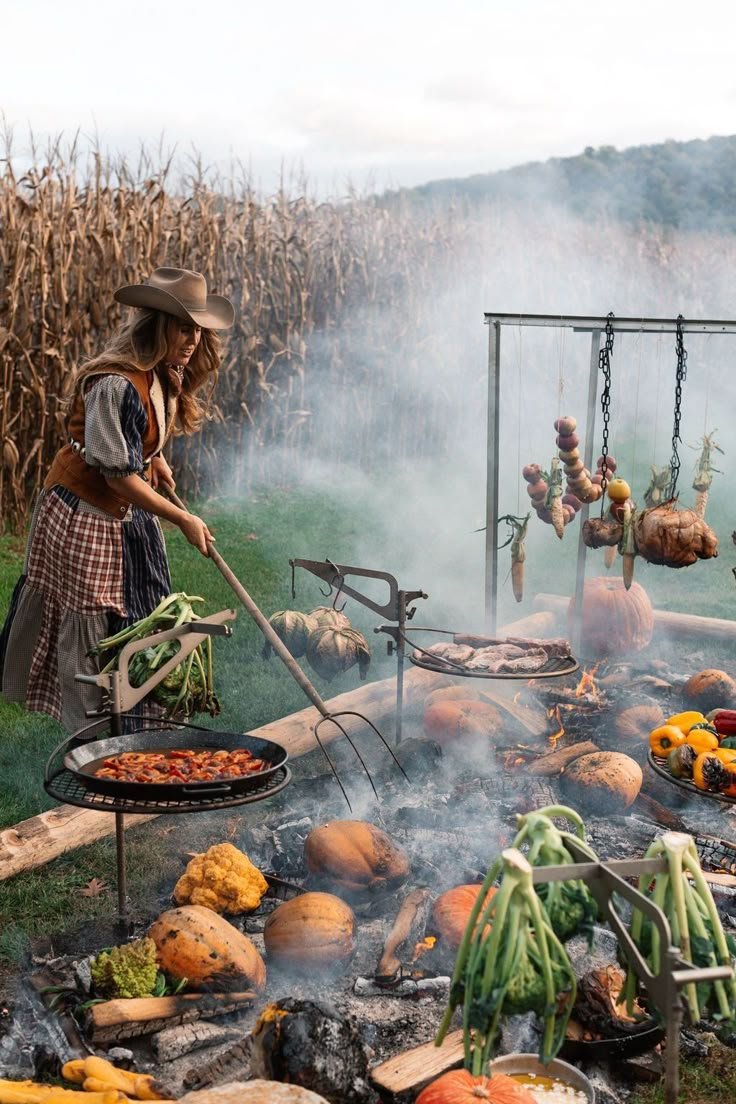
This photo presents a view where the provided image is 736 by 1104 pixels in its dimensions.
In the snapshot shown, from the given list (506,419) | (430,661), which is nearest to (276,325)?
(506,419)

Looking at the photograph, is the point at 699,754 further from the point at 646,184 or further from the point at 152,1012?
the point at 646,184

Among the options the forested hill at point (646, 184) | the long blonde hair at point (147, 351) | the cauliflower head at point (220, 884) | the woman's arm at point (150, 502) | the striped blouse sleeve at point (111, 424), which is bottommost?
the cauliflower head at point (220, 884)

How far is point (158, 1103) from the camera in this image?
2.78m

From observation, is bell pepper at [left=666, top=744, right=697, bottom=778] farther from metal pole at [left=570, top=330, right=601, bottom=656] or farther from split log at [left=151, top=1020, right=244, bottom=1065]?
metal pole at [left=570, top=330, right=601, bottom=656]

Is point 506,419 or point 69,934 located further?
point 506,419

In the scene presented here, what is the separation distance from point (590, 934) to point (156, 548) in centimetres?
279

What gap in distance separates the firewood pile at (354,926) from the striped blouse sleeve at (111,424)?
153 cm

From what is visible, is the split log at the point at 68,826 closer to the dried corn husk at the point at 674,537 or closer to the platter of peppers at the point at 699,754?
the platter of peppers at the point at 699,754

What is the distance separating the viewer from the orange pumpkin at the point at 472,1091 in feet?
8.82

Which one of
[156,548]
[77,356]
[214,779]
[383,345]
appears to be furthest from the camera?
[383,345]

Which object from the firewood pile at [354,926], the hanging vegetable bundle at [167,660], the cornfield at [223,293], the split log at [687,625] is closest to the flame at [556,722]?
the firewood pile at [354,926]

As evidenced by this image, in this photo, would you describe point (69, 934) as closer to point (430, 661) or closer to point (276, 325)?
point (430, 661)

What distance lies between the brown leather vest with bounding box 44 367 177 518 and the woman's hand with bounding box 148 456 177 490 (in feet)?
0.89

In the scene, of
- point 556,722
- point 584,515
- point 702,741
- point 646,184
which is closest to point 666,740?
point 702,741
